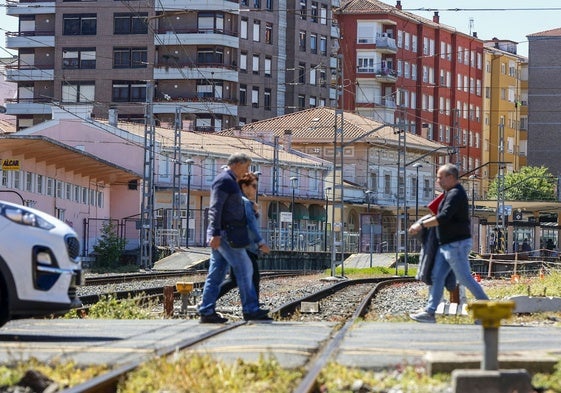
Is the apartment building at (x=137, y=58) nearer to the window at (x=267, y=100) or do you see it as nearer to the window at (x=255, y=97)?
the window at (x=255, y=97)

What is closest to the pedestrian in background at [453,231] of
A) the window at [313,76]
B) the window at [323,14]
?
the window at [313,76]

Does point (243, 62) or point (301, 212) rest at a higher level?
point (243, 62)

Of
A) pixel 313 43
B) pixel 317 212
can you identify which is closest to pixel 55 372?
pixel 317 212

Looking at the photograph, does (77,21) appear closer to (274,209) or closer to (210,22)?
(210,22)

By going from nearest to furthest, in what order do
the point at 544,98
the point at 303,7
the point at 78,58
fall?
the point at 78,58 → the point at 303,7 → the point at 544,98

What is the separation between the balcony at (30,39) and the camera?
108 metres

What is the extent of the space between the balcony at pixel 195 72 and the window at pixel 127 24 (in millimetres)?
3262

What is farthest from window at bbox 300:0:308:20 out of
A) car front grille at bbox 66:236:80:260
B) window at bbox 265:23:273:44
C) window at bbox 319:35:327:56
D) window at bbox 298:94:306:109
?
car front grille at bbox 66:236:80:260

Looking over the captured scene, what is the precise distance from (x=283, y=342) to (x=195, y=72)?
97.0 metres

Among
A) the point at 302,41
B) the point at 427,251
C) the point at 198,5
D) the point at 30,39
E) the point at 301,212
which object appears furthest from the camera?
the point at 302,41

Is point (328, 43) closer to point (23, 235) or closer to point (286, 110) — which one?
point (286, 110)

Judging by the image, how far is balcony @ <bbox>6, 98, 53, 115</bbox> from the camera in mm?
108375

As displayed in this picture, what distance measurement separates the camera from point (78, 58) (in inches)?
4338

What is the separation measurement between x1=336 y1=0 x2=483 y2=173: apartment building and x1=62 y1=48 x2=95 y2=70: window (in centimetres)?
2250
